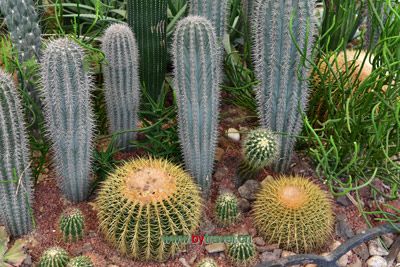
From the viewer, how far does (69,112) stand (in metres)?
2.32

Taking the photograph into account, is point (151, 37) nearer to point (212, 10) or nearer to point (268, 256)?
point (212, 10)

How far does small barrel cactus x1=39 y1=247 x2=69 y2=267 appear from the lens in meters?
2.25

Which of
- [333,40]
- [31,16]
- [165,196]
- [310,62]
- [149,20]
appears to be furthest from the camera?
[333,40]

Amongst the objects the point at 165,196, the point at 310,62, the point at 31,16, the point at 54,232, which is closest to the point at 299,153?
the point at 310,62

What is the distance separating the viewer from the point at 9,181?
7.61 feet

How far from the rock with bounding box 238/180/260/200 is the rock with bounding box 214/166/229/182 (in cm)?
13

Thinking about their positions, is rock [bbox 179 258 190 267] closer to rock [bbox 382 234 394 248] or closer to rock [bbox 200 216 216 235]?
rock [bbox 200 216 216 235]

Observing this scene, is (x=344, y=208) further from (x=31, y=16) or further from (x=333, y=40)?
(x=31, y=16)

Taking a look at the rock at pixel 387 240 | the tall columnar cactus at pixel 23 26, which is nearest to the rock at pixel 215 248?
the rock at pixel 387 240

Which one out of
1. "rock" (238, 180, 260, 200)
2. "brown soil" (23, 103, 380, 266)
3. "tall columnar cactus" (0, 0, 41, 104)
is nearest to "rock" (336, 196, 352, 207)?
"brown soil" (23, 103, 380, 266)

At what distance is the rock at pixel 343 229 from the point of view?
2539 mm

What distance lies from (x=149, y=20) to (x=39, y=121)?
2.38 feet

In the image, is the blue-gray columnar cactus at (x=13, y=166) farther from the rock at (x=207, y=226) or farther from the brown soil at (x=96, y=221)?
the rock at (x=207, y=226)

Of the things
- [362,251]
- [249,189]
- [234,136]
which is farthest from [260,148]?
[362,251]
